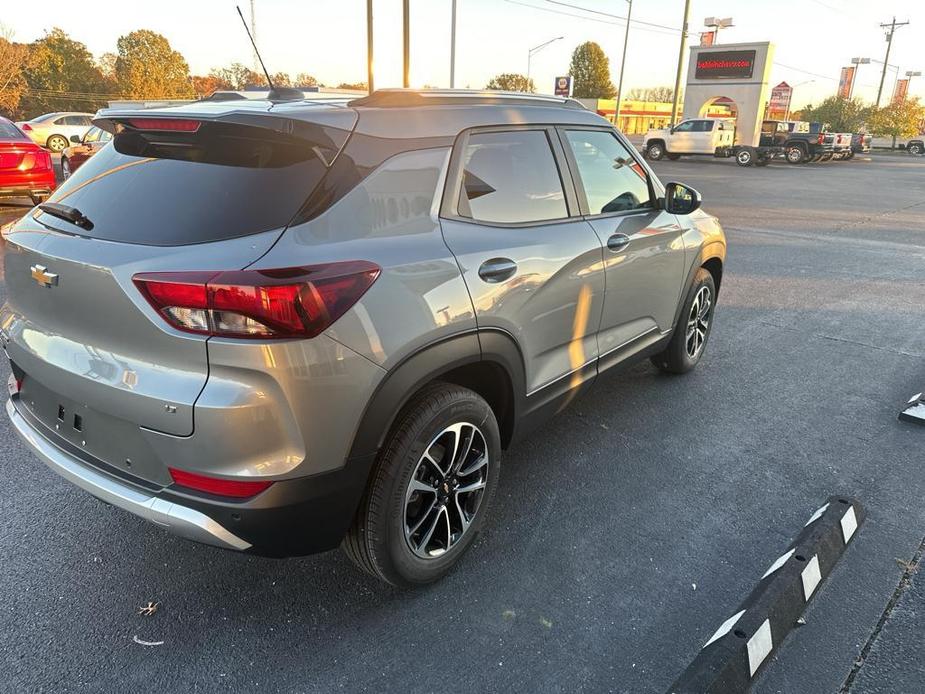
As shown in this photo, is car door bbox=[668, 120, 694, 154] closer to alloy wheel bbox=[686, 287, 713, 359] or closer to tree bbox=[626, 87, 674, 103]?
alloy wheel bbox=[686, 287, 713, 359]

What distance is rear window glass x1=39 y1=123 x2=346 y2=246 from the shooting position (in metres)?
2.04

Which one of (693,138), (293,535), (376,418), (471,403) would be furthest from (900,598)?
(693,138)

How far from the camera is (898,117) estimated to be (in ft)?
170

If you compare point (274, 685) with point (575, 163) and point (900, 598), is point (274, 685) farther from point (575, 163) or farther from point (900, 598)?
point (575, 163)

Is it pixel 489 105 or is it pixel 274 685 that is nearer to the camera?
pixel 274 685

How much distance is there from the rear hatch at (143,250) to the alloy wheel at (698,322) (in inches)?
123

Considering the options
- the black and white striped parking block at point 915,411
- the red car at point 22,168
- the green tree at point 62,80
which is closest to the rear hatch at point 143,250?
the black and white striped parking block at point 915,411

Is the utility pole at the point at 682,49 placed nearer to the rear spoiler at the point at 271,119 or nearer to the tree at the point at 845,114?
the tree at the point at 845,114

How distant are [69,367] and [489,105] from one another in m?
1.90

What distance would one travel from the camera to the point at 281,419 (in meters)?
1.91

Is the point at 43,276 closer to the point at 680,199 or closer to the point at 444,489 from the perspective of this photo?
the point at 444,489

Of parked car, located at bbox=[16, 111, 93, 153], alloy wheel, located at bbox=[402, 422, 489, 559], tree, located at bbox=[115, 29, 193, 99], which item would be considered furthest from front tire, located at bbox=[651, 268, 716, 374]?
tree, located at bbox=[115, 29, 193, 99]

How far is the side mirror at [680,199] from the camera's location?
389 centimetres

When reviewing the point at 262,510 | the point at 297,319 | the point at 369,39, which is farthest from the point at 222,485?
the point at 369,39
